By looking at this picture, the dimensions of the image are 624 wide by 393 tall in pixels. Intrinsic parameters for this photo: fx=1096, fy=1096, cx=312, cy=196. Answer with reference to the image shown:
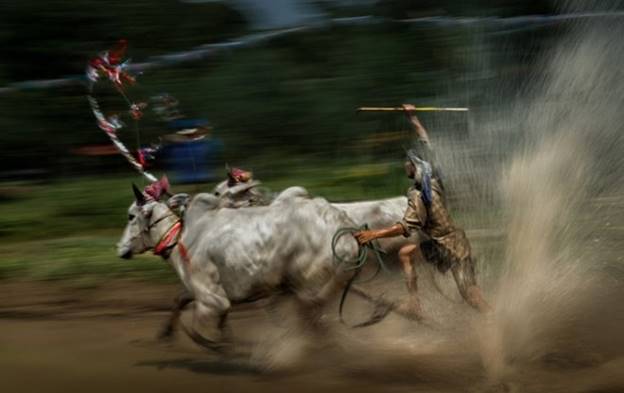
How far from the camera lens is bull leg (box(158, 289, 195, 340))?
8.46m

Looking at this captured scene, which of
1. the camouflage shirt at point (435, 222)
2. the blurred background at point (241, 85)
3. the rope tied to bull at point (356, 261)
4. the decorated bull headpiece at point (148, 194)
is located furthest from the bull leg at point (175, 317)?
the blurred background at point (241, 85)

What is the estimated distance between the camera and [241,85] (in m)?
14.3

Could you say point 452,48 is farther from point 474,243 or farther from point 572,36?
point 474,243

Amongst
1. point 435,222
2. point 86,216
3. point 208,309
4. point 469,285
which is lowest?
point 86,216

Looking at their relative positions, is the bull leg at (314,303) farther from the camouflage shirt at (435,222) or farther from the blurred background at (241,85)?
the blurred background at (241,85)

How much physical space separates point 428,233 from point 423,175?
508 millimetres

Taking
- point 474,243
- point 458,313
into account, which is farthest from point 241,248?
point 474,243

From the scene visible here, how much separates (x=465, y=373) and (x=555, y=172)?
9.02ft

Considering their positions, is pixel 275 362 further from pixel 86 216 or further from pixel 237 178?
pixel 86 216

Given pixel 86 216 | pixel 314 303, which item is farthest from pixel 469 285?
pixel 86 216

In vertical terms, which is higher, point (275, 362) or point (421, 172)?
point (421, 172)

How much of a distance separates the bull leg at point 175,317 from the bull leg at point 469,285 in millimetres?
2035

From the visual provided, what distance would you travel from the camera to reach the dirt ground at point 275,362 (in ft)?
24.6

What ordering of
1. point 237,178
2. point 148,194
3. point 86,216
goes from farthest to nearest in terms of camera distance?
point 86,216 < point 237,178 < point 148,194
